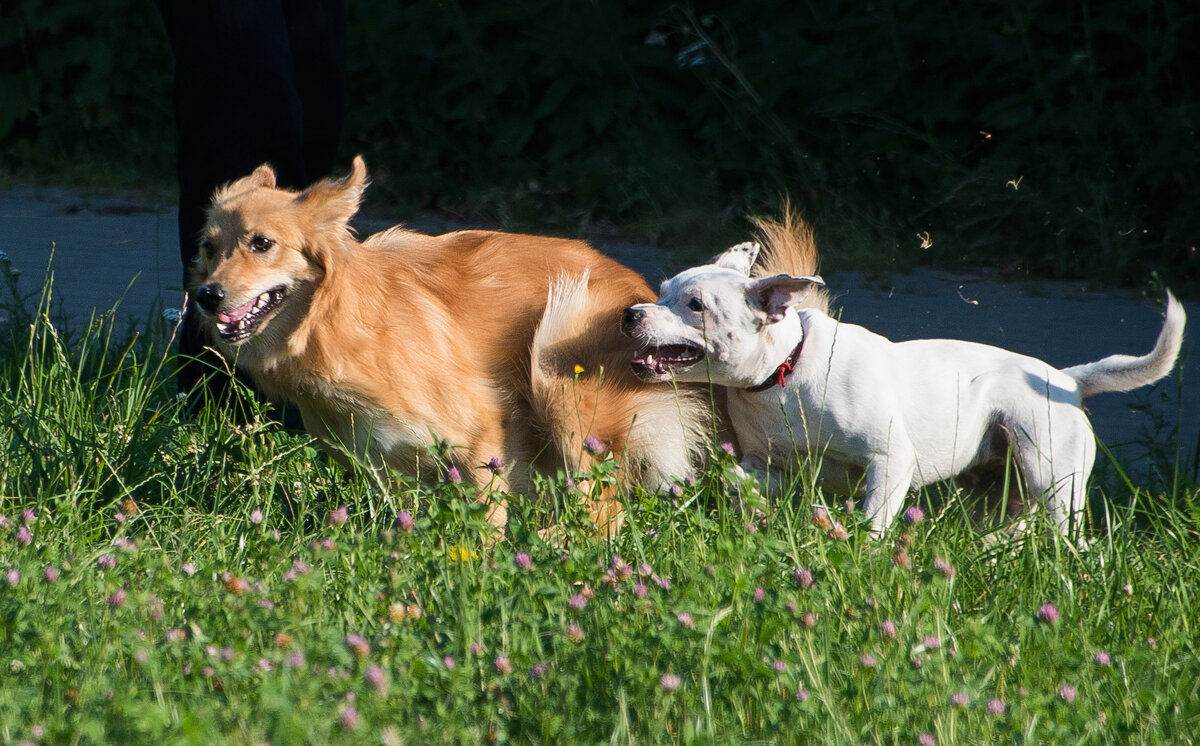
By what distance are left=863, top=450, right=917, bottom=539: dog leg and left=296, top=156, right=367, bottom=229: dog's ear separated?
1500mm

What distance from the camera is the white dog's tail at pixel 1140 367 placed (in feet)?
10.7

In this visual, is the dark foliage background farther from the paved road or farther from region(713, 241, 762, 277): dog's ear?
region(713, 241, 762, 277): dog's ear

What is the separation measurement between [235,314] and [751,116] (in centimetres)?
559

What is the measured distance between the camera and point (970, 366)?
11.1 ft

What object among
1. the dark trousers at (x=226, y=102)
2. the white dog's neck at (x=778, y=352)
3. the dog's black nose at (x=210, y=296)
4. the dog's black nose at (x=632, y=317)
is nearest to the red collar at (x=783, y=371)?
the white dog's neck at (x=778, y=352)

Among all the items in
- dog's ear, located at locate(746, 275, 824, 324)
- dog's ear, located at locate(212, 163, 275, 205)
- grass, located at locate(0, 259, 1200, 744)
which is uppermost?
dog's ear, located at locate(212, 163, 275, 205)

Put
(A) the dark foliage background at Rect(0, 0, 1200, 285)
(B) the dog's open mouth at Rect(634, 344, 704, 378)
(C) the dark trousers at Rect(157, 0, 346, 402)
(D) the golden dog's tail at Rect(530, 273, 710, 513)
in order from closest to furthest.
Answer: (B) the dog's open mouth at Rect(634, 344, 704, 378)
(D) the golden dog's tail at Rect(530, 273, 710, 513)
(C) the dark trousers at Rect(157, 0, 346, 402)
(A) the dark foliage background at Rect(0, 0, 1200, 285)

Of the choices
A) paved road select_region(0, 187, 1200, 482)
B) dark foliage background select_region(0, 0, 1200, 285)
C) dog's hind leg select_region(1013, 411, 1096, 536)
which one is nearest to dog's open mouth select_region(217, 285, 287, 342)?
paved road select_region(0, 187, 1200, 482)

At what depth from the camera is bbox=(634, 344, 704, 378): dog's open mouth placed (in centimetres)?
322

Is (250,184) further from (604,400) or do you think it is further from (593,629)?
(593,629)

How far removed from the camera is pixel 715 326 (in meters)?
3.15

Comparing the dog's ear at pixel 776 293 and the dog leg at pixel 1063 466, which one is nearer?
the dog's ear at pixel 776 293

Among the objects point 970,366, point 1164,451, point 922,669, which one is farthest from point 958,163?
point 922,669

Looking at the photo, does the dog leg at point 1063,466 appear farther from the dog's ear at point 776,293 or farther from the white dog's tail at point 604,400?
the white dog's tail at point 604,400
